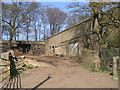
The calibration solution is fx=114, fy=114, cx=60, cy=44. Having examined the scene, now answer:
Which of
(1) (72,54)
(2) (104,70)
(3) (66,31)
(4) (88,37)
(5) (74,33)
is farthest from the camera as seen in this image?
(3) (66,31)

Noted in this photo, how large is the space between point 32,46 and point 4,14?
8.25m

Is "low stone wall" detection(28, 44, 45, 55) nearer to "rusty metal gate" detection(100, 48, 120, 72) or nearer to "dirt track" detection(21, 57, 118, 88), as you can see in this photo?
"dirt track" detection(21, 57, 118, 88)

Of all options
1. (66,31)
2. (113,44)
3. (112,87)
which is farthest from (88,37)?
(112,87)

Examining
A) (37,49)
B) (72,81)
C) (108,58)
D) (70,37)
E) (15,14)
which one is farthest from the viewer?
(37,49)

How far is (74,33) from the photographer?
53.5ft

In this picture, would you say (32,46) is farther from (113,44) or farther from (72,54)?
(113,44)

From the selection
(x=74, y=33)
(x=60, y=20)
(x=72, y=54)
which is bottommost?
(x=72, y=54)

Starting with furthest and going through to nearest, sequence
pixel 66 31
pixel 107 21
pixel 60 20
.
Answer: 1. pixel 60 20
2. pixel 66 31
3. pixel 107 21

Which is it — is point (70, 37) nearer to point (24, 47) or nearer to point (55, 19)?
point (24, 47)

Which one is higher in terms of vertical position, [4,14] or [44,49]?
[4,14]

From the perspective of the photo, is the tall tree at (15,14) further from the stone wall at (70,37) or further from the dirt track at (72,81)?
the dirt track at (72,81)

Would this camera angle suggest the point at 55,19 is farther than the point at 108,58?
Yes

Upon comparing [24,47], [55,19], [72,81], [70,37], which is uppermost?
[55,19]

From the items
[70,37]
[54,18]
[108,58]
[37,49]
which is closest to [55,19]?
[54,18]
